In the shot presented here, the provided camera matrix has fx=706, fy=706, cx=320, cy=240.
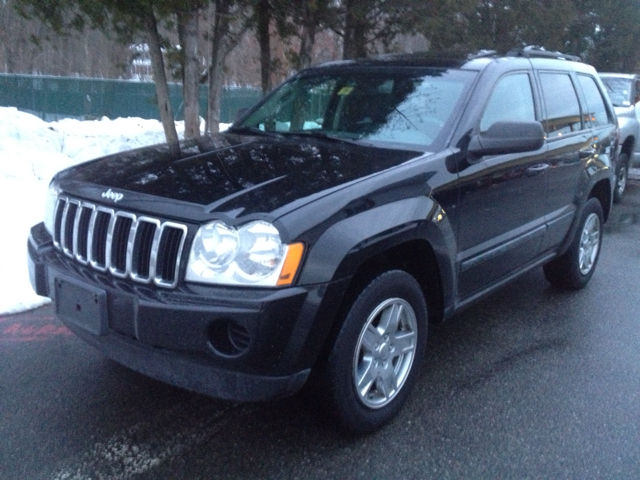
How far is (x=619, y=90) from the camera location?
1195 cm

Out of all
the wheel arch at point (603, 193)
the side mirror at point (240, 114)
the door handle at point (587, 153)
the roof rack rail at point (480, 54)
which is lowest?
the wheel arch at point (603, 193)

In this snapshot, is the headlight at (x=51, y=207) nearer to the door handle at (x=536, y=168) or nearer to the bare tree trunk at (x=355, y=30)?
the door handle at (x=536, y=168)

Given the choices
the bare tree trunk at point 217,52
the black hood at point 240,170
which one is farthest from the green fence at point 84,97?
the black hood at point 240,170

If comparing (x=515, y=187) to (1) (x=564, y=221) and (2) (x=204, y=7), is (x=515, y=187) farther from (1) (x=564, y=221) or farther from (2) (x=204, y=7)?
(2) (x=204, y=7)

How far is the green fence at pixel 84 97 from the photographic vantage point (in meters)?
21.2

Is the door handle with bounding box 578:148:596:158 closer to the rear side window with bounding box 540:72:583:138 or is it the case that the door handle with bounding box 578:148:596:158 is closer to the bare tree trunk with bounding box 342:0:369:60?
the rear side window with bounding box 540:72:583:138

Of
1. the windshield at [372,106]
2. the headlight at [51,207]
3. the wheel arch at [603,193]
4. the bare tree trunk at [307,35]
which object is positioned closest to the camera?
the headlight at [51,207]

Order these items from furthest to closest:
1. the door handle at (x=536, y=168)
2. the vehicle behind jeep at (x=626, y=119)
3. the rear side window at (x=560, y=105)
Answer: the vehicle behind jeep at (x=626, y=119)
the rear side window at (x=560, y=105)
the door handle at (x=536, y=168)

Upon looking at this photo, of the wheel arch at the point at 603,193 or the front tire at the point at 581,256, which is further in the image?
the wheel arch at the point at 603,193

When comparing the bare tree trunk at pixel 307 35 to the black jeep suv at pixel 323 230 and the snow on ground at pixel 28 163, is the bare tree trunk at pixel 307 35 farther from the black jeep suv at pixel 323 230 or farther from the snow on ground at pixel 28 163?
the black jeep suv at pixel 323 230

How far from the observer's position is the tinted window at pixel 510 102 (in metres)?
4.11

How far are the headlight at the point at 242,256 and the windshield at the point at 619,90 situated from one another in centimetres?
1009

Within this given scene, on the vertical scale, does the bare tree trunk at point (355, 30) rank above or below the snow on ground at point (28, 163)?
above

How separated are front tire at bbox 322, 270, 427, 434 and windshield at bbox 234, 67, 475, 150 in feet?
2.94
